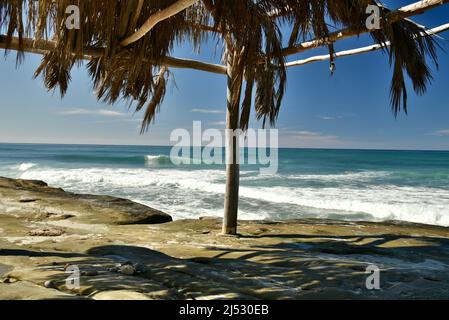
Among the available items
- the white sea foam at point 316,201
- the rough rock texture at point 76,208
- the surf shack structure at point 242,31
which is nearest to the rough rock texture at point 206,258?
the rough rock texture at point 76,208

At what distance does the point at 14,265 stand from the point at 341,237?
4230 mm

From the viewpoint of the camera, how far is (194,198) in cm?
1509

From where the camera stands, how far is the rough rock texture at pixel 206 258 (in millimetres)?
2963

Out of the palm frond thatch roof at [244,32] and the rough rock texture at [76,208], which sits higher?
the palm frond thatch roof at [244,32]

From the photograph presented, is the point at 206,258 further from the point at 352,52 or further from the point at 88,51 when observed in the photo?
the point at 352,52

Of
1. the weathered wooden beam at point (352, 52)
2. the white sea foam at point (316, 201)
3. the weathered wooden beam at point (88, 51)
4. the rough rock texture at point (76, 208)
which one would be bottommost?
the white sea foam at point (316, 201)

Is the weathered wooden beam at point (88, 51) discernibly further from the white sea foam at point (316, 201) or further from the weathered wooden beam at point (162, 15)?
the white sea foam at point (316, 201)

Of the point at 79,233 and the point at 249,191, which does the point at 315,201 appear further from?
the point at 79,233

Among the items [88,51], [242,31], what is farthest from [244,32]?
[88,51]

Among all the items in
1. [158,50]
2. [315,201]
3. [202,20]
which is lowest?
[315,201]

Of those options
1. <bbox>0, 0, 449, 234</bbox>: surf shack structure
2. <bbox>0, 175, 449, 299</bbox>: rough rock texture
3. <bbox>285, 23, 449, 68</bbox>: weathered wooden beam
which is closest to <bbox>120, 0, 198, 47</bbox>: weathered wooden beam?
<bbox>0, 0, 449, 234</bbox>: surf shack structure

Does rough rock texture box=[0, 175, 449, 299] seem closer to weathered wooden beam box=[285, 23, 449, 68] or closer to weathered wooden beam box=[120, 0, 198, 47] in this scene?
weathered wooden beam box=[120, 0, 198, 47]
